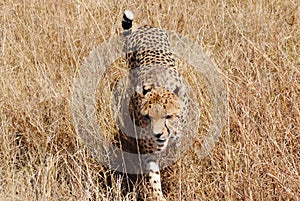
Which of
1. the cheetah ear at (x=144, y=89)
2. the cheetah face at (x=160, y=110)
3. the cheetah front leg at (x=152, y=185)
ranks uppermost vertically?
the cheetah ear at (x=144, y=89)

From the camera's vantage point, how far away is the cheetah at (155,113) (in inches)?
107

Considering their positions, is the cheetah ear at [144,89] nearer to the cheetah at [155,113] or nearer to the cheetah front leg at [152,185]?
the cheetah at [155,113]

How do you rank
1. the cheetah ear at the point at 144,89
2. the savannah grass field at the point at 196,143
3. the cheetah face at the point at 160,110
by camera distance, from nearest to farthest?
the savannah grass field at the point at 196,143 → the cheetah face at the point at 160,110 → the cheetah ear at the point at 144,89

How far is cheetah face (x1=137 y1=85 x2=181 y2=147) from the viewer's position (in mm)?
2697

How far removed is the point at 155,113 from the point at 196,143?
290mm

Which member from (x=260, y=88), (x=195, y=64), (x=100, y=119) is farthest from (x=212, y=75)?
(x=100, y=119)

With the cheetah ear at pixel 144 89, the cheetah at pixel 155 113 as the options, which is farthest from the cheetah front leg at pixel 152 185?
the cheetah ear at pixel 144 89

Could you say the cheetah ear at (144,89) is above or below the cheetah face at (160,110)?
above

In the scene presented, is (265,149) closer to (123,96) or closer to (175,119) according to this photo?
(175,119)

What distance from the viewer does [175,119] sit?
9.17 feet

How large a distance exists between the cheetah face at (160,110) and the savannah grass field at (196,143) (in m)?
0.17

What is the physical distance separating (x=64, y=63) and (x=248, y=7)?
1225 millimetres

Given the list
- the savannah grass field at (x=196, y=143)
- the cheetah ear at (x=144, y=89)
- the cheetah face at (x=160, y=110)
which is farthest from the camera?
the cheetah ear at (x=144, y=89)

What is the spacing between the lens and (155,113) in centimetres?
270
